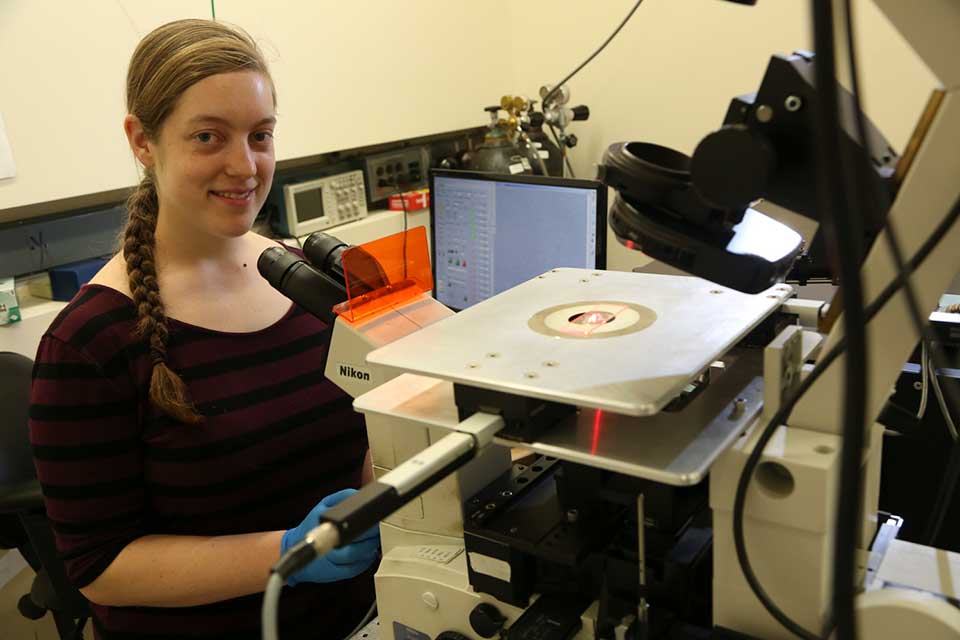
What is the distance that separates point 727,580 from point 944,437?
676mm

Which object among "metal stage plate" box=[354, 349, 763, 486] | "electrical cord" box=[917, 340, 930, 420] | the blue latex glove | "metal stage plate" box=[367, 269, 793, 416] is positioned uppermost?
"metal stage plate" box=[367, 269, 793, 416]

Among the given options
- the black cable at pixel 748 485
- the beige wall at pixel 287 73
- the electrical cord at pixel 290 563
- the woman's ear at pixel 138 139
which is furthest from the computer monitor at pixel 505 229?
the electrical cord at pixel 290 563

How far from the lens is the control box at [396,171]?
2207 mm

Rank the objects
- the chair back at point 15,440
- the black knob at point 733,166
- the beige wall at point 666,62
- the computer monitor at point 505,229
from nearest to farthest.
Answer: the black knob at point 733,166
the chair back at point 15,440
the computer monitor at point 505,229
the beige wall at point 666,62

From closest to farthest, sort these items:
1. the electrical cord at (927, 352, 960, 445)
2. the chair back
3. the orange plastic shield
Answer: the orange plastic shield → the electrical cord at (927, 352, 960, 445) → the chair back

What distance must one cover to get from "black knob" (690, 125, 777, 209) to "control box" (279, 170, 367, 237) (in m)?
1.54

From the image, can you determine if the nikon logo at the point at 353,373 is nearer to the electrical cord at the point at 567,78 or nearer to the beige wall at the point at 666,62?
the beige wall at the point at 666,62

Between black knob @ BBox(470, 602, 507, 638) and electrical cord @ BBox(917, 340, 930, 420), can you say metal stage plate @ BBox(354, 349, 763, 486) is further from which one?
electrical cord @ BBox(917, 340, 930, 420)

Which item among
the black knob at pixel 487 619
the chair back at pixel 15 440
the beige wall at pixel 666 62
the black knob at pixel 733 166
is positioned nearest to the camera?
the black knob at pixel 733 166

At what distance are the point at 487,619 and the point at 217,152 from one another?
0.72 metres

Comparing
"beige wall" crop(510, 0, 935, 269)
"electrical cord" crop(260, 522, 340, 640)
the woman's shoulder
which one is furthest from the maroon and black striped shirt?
"beige wall" crop(510, 0, 935, 269)

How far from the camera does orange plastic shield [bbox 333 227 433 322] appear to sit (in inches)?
32.1

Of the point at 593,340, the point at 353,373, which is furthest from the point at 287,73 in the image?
the point at 593,340

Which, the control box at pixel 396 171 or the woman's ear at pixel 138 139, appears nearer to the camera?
the woman's ear at pixel 138 139
